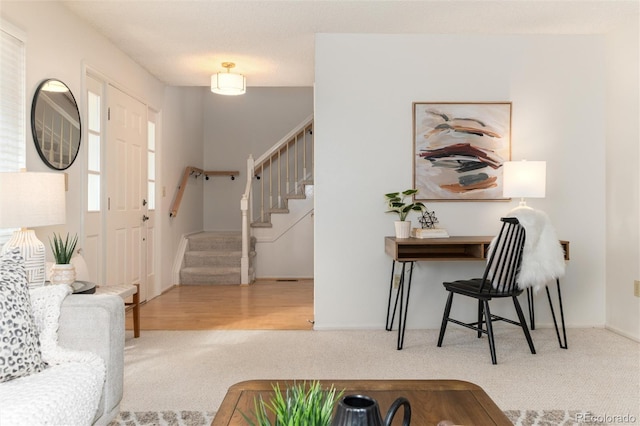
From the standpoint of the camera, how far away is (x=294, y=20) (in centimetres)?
369

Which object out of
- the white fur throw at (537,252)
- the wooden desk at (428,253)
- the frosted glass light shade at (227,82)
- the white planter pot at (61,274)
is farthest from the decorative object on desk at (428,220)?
the white planter pot at (61,274)

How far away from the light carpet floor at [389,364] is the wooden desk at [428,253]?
0.65ft

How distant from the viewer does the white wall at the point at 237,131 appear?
25.9ft

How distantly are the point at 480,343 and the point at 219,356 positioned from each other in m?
1.84

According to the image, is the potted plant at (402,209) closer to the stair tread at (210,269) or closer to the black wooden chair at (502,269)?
the black wooden chair at (502,269)

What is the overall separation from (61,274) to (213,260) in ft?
11.9

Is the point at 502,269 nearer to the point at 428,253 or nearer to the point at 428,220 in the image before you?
the point at 428,253

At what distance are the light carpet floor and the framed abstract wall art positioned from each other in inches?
45.9

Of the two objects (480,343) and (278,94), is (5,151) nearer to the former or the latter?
(480,343)

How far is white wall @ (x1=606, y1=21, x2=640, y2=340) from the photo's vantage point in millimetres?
3680

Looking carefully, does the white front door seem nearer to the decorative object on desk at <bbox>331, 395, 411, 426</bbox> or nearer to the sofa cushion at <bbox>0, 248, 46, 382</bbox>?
the sofa cushion at <bbox>0, 248, 46, 382</bbox>

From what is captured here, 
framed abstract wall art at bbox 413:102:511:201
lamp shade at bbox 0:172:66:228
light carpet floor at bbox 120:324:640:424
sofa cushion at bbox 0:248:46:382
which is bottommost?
light carpet floor at bbox 120:324:640:424

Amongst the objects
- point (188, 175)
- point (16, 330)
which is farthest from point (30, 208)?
point (188, 175)

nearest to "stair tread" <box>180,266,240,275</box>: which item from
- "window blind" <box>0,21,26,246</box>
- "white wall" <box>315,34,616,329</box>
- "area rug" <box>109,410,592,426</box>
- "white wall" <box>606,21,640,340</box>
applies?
"white wall" <box>315,34,616,329</box>
